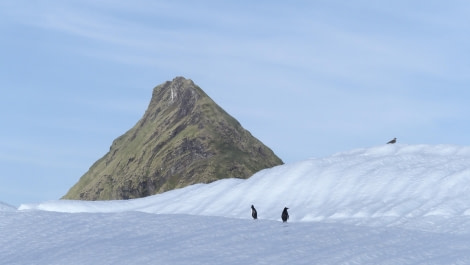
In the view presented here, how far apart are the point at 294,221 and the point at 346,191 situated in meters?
Result: 4.98

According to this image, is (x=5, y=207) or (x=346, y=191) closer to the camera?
(x=346, y=191)

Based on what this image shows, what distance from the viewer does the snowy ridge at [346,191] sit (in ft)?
136

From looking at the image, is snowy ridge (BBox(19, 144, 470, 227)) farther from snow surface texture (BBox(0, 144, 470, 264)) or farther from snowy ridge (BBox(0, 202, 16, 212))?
snowy ridge (BBox(0, 202, 16, 212))

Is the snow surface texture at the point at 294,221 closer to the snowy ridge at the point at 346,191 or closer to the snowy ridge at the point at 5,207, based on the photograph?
the snowy ridge at the point at 346,191

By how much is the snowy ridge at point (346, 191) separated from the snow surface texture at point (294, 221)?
0.22 feet

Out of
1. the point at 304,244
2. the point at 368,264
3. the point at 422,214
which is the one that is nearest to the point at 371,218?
the point at 422,214

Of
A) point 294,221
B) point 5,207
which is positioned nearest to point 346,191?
point 294,221

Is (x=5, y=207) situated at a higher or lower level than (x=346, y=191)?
higher

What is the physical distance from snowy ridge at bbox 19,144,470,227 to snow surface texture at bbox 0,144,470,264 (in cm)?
7

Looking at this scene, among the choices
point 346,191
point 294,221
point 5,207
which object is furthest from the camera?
point 5,207

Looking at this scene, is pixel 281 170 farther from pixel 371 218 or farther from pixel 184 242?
pixel 184 242

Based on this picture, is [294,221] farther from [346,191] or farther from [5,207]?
[5,207]

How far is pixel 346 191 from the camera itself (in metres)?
45.5

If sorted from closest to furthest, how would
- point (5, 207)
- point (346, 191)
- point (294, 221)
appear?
1. point (294, 221)
2. point (346, 191)
3. point (5, 207)
